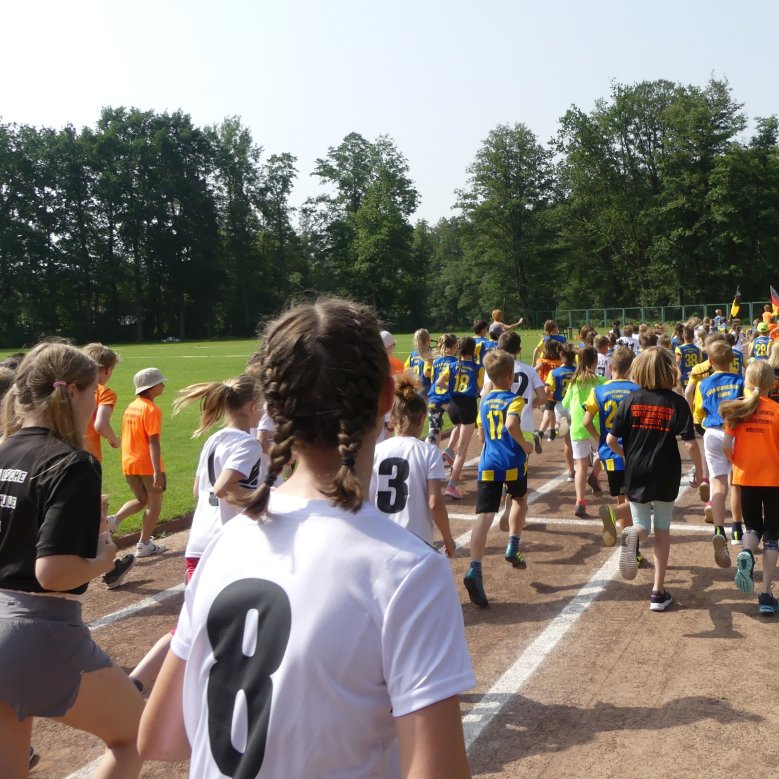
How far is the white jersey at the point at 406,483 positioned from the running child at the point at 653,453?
6.22 feet

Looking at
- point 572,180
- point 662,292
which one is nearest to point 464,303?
point 572,180

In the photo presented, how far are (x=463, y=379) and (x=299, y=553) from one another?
31.8ft

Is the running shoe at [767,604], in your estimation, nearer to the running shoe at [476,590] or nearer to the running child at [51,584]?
the running shoe at [476,590]

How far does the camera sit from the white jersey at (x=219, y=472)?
4781 mm

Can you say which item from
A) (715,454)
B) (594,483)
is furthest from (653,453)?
(594,483)

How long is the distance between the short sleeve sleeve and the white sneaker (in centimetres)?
720

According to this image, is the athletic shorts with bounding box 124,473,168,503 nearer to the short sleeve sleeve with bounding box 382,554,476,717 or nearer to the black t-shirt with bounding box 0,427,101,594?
the black t-shirt with bounding box 0,427,101,594

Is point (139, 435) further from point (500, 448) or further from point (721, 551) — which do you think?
point (721, 551)

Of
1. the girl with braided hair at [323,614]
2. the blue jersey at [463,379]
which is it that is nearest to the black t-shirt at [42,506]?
the girl with braided hair at [323,614]

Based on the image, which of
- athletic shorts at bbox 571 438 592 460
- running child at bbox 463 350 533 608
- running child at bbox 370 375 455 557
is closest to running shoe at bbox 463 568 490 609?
running child at bbox 463 350 533 608

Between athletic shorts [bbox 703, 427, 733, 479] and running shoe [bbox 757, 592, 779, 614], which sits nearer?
running shoe [bbox 757, 592, 779, 614]

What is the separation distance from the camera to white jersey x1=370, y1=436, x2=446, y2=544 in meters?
5.24

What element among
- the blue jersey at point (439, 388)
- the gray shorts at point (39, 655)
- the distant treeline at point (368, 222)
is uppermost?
the distant treeline at point (368, 222)

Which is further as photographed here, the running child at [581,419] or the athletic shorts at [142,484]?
the running child at [581,419]
